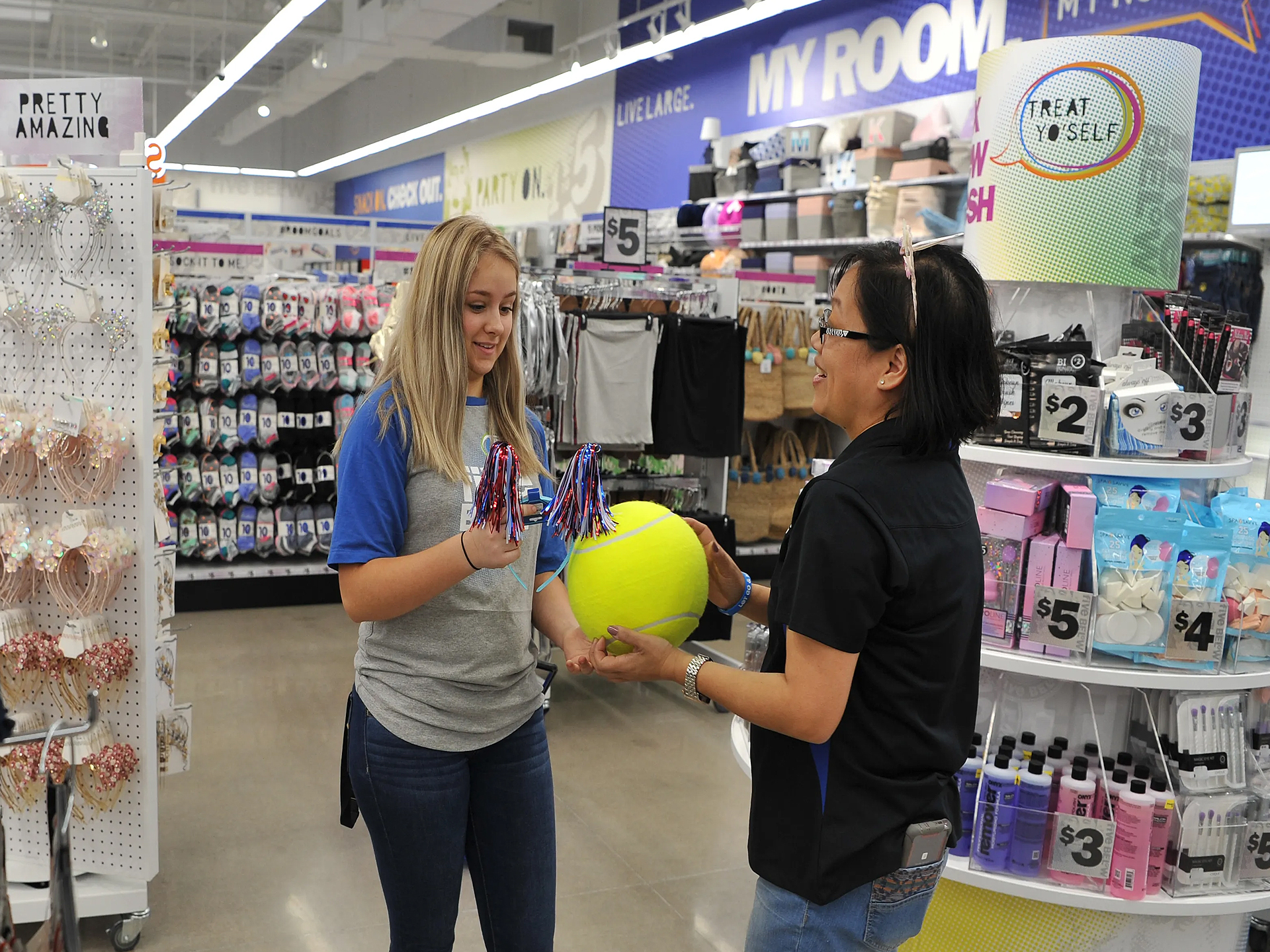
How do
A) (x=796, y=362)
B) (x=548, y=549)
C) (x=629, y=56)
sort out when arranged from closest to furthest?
1. (x=548, y=549)
2. (x=796, y=362)
3. (x=629, y=56)

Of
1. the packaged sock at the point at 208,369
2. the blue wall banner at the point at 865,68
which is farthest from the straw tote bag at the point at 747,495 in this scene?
the packaged sock at the point at 208,369

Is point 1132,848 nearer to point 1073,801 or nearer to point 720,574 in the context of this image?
point 1073,801

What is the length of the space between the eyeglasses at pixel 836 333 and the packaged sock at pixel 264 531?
18.2 ft

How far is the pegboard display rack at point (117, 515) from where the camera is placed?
8.87ft

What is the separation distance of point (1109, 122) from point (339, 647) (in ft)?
14.6

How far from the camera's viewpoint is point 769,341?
676 cm

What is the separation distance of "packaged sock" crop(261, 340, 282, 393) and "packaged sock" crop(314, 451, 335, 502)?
0.54m

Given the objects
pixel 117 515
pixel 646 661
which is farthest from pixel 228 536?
pixel 646 661

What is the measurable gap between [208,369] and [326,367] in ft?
2.13

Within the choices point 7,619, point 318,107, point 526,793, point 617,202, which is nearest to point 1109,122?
point 526,793

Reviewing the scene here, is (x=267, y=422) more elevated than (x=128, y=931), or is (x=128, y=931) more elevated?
(x=267, y=422)

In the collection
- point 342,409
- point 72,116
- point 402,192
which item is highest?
point 402,192

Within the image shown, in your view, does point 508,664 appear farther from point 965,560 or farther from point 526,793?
point 965,560

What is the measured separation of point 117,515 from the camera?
278cm
